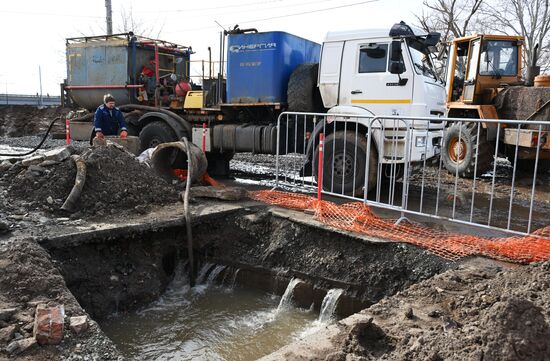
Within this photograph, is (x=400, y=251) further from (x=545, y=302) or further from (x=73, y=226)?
(x=73, y=226)

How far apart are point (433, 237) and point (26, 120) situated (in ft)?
83.8

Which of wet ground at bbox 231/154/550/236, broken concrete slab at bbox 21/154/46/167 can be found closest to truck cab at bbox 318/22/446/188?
wet ground at bbox 231/154/550/236

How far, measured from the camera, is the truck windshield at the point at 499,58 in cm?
1122

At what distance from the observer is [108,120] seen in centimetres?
948

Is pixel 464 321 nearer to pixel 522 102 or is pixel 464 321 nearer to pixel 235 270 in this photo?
pixel 235 270

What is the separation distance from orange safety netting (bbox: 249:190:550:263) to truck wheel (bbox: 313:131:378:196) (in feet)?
3.61

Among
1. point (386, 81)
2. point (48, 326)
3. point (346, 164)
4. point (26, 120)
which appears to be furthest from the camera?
point (26, 120)

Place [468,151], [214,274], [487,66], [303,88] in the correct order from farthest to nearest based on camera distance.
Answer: [487,66] → [468,151] → [303,88] → [214,274]

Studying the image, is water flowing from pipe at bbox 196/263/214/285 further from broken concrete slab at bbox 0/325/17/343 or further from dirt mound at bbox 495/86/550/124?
dirt mound at bbox 495/86/550/124

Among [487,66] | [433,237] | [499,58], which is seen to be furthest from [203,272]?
[499,58]

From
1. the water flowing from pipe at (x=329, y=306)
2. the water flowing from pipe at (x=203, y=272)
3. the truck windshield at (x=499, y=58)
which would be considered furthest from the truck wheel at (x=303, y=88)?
the truck windshield at (x=499, y=58)

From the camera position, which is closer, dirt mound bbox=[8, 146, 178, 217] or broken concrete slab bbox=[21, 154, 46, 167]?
A: dirt mound bbox=[8, 146, 178, 217]

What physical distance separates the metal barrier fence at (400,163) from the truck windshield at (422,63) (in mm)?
869

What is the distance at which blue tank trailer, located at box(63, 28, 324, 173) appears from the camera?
29.2ft
